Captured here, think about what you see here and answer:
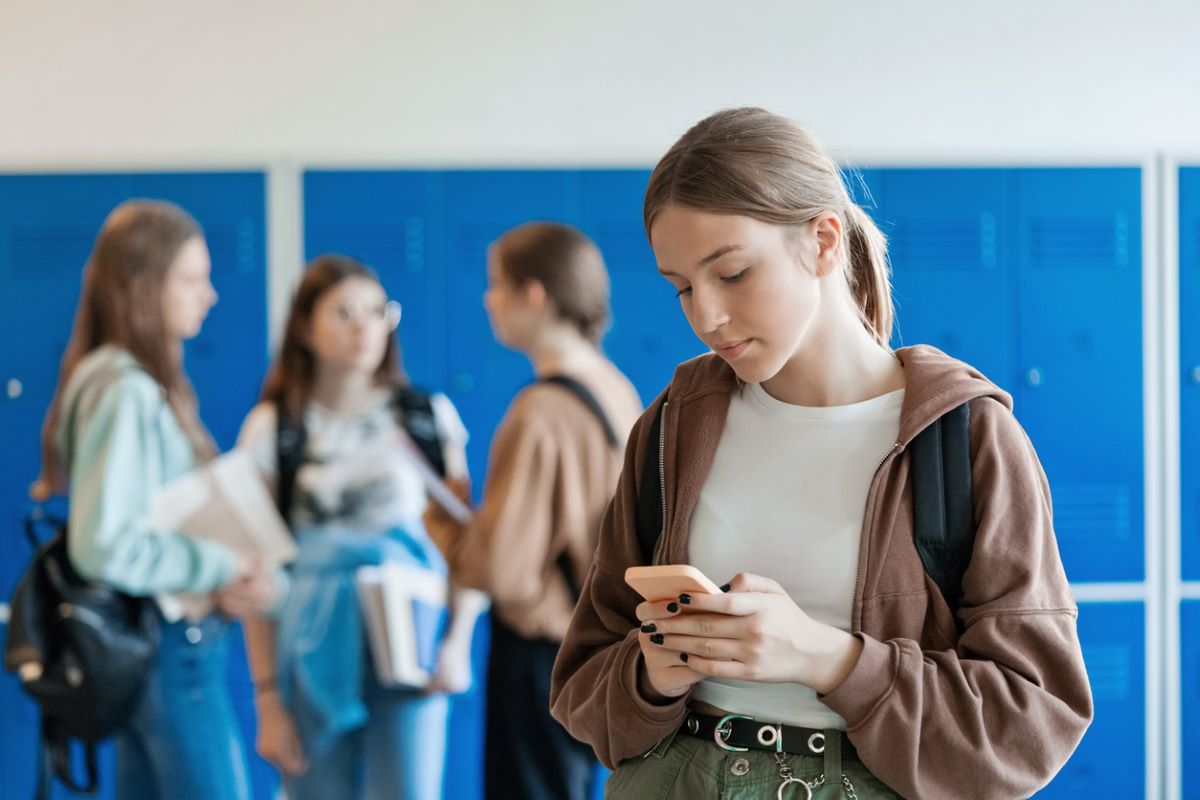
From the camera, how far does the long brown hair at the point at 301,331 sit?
9.27 feet

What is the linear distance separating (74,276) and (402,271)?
32.0 inches

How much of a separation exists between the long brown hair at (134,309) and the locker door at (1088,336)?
2.10 m

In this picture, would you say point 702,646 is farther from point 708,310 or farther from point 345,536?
point 345,536

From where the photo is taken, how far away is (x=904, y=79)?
325 centimetres

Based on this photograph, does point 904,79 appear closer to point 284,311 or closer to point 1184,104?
point 1184,104

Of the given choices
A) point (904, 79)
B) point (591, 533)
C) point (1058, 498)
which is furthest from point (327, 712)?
point (904, 79)

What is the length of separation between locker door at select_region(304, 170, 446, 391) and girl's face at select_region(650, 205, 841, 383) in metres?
1.81

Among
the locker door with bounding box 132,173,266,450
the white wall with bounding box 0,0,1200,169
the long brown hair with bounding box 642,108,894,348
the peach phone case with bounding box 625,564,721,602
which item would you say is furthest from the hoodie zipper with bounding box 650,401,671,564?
the white wall with bounding box 0,0,1200,169

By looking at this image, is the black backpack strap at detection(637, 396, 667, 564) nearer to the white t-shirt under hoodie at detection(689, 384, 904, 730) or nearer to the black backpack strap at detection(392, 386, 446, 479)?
the white t-shirt under hoodie at detection(689, 384, 904, 730)

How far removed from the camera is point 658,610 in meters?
1.04

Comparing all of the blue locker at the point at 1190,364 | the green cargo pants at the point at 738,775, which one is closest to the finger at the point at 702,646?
the green cargo pants at the point at 738,775

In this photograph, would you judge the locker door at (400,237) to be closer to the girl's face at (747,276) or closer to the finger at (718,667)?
the girl's face at (747,276)

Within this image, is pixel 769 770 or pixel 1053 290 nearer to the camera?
pixel 769 770

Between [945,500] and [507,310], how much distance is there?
1.93m
